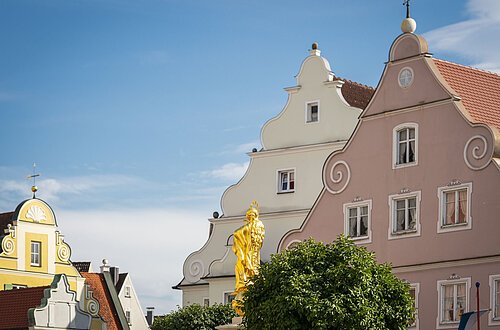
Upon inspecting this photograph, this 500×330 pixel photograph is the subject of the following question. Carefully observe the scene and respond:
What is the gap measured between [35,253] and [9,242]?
164 centimetres

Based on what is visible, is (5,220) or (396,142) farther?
(5,220)

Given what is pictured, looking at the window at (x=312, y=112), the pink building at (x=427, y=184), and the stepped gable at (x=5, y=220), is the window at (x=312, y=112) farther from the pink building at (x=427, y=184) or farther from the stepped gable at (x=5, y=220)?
the stepped gable at (x=5, y=220)

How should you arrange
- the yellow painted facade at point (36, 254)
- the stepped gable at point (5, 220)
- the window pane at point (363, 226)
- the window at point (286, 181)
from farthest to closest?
1. the stepped gable at point (5, 220)
2. the yellow painted facade at point (36, 254)
3. the window at point (286, 181)
4. the window pane at point (363, 226)

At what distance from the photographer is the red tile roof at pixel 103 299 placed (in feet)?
244

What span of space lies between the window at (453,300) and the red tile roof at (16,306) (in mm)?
24694

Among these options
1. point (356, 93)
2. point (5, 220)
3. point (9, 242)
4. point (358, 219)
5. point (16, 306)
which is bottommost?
point (16, 306)

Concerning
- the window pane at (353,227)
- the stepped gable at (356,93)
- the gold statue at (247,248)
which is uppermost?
the stepped gable at (356,93)

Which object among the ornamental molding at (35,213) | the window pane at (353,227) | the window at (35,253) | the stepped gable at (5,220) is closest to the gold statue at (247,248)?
the window pane at (353,227)

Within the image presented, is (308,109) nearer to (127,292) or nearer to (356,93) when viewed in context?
(356,93)

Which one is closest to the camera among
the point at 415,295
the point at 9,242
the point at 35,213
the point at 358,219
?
the point at 415,295

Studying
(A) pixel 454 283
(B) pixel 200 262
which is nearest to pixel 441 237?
(A) pixel 454 283

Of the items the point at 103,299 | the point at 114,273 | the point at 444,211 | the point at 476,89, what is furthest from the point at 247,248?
the point at 114,273

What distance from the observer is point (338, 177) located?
5175 centimetres

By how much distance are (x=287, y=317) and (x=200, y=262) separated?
2133 cm
